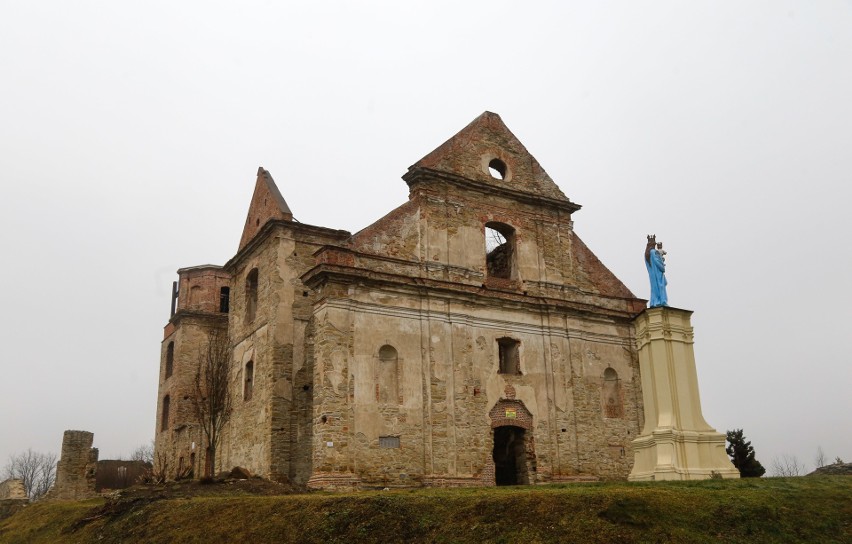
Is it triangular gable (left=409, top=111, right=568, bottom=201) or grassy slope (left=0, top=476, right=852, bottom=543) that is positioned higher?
triangular gable (left=409, top=111, right=568, bottom=201)

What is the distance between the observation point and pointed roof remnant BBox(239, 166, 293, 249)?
22.2 metres

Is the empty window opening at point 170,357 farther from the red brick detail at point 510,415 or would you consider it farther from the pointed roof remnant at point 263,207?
the red brick detail at point 510,415

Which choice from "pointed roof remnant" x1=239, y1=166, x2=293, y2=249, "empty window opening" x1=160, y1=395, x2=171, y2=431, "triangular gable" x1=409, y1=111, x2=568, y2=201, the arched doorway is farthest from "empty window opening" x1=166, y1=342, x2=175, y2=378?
the arched doorway

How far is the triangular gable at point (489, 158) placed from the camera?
21859 millimetres

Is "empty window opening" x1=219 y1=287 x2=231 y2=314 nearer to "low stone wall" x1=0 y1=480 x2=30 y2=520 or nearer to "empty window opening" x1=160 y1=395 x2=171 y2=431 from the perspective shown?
"empty window opening" x1=160 y1=395 x2=171 y2=431

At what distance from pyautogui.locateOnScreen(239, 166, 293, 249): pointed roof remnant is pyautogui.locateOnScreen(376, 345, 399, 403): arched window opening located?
17.9 ft

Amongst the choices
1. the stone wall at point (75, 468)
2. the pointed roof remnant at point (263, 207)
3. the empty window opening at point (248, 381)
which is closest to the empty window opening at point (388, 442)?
the empty window opening at point (248, 381)

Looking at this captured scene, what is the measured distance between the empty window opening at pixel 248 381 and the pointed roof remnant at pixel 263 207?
4264 millimetres

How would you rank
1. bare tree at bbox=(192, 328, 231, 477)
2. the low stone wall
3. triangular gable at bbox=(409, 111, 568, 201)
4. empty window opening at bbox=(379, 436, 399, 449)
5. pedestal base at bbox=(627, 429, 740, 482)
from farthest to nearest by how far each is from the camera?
triangular gable at bbox=(409, 111, 568, 201), the low stone wall, bare tree at bbox=(192, 328, 231, 477), empty window opening at bbox=(379, 436, 399, 449), pedestal base at bbox=(627, 429, 740, 482)

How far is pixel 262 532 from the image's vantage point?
11.6 metres

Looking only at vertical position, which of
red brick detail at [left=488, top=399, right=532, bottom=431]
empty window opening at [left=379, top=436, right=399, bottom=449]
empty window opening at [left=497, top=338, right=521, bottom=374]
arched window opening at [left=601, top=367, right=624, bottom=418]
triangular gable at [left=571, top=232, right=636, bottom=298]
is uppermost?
triangular gable at [left=571, top=232, right=636, bottom=298]

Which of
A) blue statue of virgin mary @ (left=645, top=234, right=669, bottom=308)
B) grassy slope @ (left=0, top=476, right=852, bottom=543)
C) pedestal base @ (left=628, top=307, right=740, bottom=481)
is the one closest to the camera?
grassy slope @ (left=0, top=476, right=852, bottom=543)

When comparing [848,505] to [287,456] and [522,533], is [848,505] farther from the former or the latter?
[287,456]

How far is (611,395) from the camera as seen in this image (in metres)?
22.6
